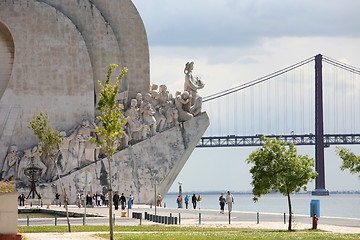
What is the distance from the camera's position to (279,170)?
98.6ft

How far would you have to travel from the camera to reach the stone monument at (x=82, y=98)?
44406mm

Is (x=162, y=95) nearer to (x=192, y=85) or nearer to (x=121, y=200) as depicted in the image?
(x=192, y=85)


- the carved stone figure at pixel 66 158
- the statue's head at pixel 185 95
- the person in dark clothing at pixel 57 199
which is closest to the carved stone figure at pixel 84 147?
the carved stone figure at pixel 66 158

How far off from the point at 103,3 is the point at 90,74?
3549mm

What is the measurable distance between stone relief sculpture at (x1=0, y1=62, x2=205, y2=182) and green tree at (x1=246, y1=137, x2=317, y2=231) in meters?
14.1

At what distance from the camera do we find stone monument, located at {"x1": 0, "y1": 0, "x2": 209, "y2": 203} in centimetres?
4441

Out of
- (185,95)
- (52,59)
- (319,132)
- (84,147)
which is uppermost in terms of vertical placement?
(52,59)

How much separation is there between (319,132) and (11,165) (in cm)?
2933

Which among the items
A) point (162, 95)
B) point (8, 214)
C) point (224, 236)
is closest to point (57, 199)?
point (162, 95)

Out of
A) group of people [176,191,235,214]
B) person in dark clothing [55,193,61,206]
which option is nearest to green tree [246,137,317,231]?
group of people [176,191,235,214]

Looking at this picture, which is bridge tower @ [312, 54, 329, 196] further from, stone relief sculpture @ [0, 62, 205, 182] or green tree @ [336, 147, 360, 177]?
green tree @ [336, 147, 360, 177]

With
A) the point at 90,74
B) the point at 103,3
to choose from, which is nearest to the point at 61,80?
the point at 90,74

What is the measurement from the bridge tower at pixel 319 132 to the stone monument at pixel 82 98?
22.2 meters

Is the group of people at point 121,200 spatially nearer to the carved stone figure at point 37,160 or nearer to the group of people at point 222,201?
the carved stone figure at point 37,160
